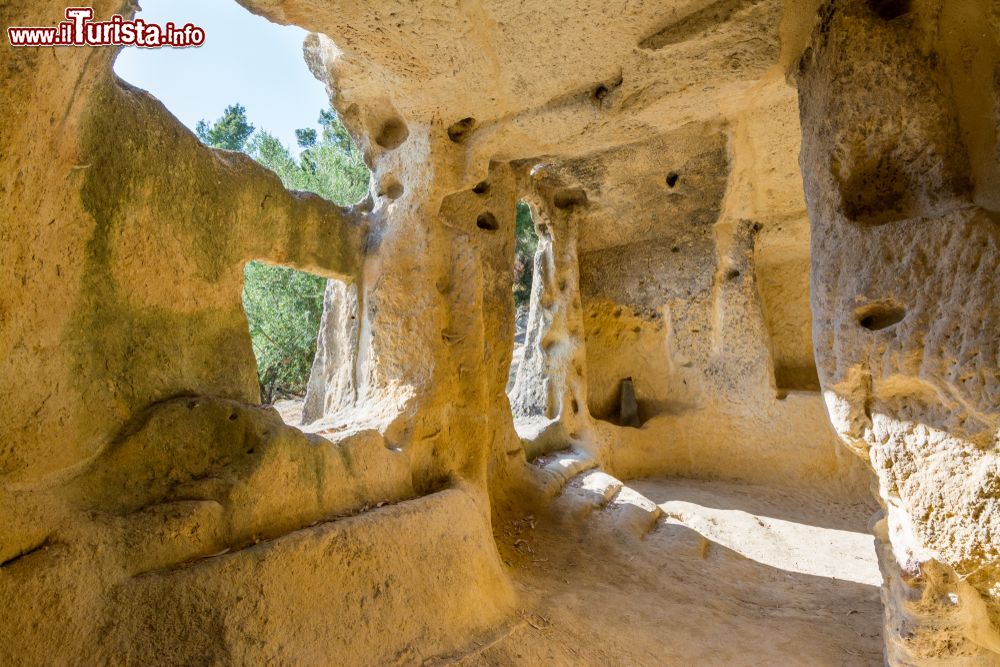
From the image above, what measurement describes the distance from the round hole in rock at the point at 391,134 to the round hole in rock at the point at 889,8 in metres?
2.88

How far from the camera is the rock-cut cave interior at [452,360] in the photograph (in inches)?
74.4

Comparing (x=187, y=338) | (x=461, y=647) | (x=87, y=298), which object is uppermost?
(x=87, y=298)

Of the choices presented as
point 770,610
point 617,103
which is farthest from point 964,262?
point 770,610

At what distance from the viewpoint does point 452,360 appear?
393cm

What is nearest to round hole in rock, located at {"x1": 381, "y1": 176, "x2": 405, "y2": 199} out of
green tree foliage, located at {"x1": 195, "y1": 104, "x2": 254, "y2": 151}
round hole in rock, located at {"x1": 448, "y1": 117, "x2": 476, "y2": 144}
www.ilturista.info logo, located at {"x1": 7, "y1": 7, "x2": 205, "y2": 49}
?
round hole in rock, located at {"x1": 448, "y1": 117, "x2": 476, "y2": 144}

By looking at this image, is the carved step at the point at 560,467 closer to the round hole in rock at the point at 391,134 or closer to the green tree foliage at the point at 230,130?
the round hole in rock at the point at 391,134

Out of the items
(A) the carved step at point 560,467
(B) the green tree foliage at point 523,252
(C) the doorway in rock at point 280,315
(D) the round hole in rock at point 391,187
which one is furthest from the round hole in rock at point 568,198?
(B) the green tree foliage at point 523,252

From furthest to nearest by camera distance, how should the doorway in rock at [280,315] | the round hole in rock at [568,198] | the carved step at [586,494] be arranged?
the doorway in rock at [280,315] → the round hole in rock at [568,198] → the carved step at [586,494]

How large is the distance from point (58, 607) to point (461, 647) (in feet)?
5.23

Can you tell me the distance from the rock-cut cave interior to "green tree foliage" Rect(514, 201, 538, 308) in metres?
6.61

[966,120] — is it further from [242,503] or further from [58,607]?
[58,607]

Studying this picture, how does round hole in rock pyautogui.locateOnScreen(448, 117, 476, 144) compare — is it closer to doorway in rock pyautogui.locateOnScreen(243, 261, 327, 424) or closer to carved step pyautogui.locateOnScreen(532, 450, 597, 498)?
carved step pyautogui.locateOnScreen(532, 450, 597, 498)

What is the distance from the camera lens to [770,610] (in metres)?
3.58

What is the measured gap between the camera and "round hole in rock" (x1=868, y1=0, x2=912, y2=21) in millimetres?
2473
